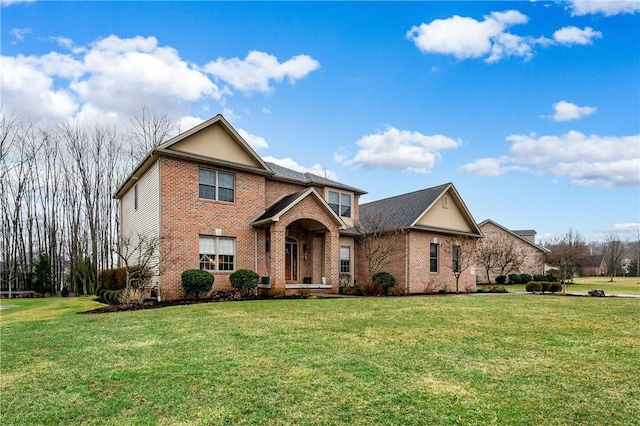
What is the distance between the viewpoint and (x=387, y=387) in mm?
4883

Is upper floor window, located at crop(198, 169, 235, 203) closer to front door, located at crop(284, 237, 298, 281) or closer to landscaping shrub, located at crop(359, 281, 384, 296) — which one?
front door, located at crop(284, 237, 298, 281)

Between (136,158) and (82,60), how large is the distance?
48.8 feet

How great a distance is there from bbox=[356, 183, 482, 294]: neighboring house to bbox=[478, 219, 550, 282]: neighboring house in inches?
501

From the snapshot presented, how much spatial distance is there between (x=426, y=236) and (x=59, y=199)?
84.0 feet

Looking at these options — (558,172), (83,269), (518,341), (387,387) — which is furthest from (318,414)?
(558,172)

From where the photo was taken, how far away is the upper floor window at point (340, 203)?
72.2 feet

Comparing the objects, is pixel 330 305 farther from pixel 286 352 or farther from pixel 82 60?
pixel 82 60

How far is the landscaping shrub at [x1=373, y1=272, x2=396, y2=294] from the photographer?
20086 mm

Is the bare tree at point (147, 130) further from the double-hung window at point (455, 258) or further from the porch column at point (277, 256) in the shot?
the double-hung window at point (455, 258)

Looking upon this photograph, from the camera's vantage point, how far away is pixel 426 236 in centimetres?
2231

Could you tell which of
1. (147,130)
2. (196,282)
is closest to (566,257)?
(196,282)

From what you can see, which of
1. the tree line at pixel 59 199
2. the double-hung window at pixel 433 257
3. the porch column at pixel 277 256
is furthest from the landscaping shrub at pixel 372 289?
the tree line at pixel 59 199

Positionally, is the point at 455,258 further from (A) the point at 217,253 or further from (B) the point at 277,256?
(A) the point at 217,253

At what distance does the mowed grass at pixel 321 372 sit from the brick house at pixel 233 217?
6.63m
